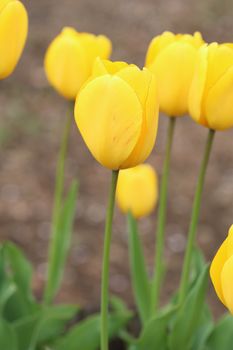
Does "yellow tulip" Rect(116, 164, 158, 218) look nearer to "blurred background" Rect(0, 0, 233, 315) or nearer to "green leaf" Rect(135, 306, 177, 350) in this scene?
"green leaf" Rect(135, 306, 177, 350)

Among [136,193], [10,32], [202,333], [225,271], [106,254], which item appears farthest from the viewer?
[136,193]

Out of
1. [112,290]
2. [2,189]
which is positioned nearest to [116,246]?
[112,290]

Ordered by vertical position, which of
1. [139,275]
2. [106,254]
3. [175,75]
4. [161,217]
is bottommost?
[139,275]

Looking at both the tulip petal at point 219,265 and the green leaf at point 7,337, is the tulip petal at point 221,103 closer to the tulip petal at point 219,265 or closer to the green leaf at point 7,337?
the tulip petal at point 219,265

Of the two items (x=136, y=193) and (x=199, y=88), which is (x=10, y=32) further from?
(x=136, y=193)

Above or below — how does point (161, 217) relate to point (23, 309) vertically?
above

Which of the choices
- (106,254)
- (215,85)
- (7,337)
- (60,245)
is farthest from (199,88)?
(60,245)

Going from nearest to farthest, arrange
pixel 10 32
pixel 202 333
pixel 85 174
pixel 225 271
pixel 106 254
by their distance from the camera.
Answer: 1. pixel 225 271
2. pixel 106 254
3. pixel 10 32
4. pixel 202 333
5. pixel 85 174
